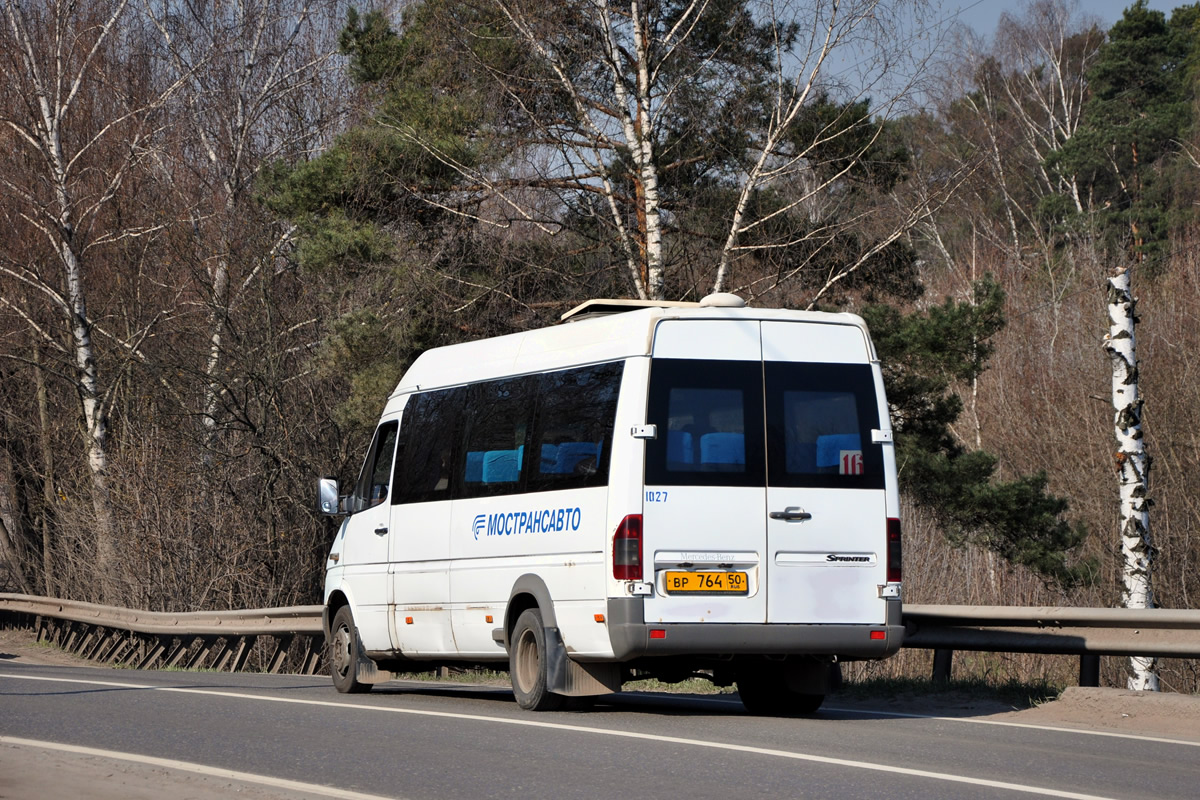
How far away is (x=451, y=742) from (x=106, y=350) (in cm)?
2250

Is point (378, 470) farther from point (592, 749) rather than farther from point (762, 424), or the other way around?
point (592, 749)

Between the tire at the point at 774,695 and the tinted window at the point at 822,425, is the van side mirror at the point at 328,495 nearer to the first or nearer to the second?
the tire at the point at 774,695

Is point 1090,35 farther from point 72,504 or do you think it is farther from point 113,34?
point 72,504

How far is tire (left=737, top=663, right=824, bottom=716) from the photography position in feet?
36.3

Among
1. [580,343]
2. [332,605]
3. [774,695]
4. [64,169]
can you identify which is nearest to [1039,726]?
[774,695]

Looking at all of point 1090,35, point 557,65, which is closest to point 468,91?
point 557,65

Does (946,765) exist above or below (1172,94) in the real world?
below

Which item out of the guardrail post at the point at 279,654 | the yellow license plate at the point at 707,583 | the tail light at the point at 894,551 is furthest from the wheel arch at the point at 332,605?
the guardrail post at the point at 279,654

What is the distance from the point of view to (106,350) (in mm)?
29453

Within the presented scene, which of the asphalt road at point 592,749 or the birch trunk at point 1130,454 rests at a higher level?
the birch trunk at point 1130,454

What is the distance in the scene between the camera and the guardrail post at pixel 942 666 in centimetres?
1230

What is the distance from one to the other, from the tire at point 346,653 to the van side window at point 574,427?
9.99ft

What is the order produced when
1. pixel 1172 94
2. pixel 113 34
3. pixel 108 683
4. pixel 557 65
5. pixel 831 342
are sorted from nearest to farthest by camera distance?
pixel 831 342 → pixel 108 683 → pixel 557 65 → pixel 113 34 → pixel 1172 94

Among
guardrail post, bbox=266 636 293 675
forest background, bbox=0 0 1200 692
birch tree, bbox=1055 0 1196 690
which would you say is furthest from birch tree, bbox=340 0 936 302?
birch tree, bbox=1055 0 1196 690
